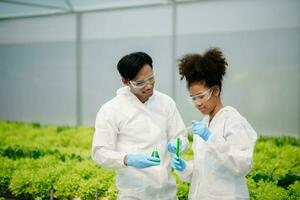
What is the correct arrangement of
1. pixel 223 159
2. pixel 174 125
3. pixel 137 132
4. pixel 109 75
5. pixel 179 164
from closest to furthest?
pixel 223 159 < pixel 179 164 < pixel 137 132 < pixel 174 125 < pixel 109 75

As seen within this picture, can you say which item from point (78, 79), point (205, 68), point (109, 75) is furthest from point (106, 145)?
point (78, 79)

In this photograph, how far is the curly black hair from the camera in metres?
2.82

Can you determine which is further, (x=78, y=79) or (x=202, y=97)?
(x=78, y=79)

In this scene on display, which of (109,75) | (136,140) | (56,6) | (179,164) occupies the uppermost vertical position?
(56,6)

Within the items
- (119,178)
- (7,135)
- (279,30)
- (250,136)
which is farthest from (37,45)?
(250,136)

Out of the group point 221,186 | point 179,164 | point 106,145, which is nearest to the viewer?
point 221,186

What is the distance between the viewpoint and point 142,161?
3.01 metres

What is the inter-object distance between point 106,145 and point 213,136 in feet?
2.50

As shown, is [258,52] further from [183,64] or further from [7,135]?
[183,64]

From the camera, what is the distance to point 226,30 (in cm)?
882

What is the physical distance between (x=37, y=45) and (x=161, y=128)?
29.0 ft

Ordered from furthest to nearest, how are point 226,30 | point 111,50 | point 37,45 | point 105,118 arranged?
point 37,45 < point 111,50 < point 226,30 < point 105,118

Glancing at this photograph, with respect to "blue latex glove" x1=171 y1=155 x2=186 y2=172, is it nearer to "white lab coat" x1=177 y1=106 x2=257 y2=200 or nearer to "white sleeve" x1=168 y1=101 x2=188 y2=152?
"white lab coat" x1=177 y1=106 x2=257 y2=200

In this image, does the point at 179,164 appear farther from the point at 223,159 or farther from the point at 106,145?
the point at 106,145
